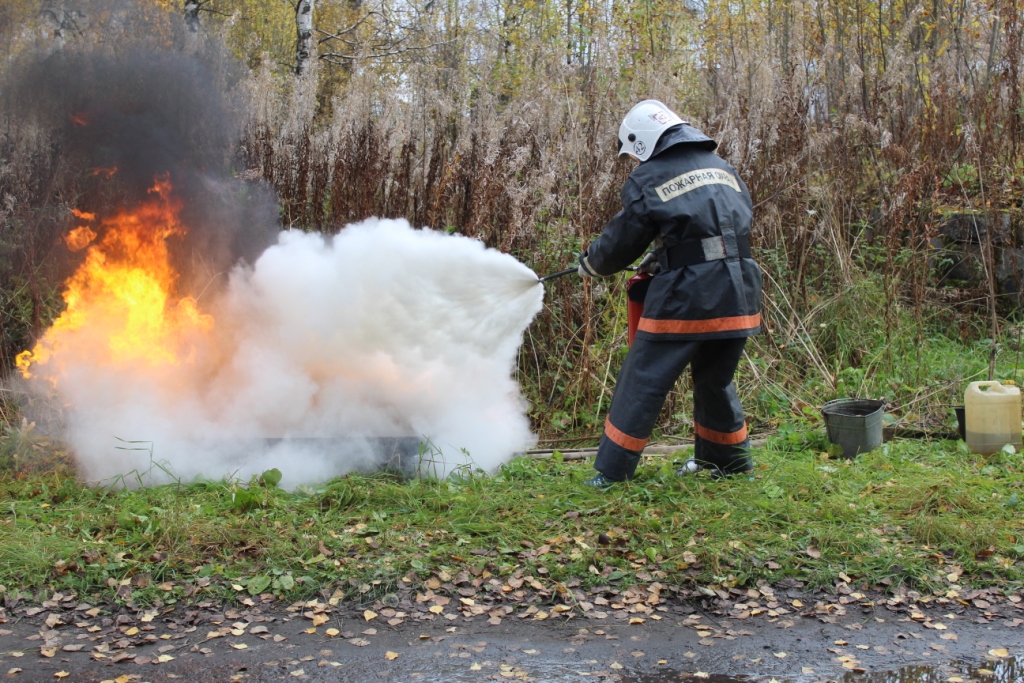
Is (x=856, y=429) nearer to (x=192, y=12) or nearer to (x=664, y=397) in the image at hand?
(x=664, y=397)

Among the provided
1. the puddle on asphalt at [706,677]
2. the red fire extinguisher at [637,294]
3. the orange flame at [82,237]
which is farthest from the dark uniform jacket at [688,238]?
the orange flame at [82,237]

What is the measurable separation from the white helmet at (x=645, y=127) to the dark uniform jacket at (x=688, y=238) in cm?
5

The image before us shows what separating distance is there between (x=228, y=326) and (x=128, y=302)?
2.17ft

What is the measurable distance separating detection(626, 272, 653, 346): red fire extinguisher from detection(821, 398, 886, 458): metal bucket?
1560 millimetres

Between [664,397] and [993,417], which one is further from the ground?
[664,397]

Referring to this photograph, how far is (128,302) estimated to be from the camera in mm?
5582

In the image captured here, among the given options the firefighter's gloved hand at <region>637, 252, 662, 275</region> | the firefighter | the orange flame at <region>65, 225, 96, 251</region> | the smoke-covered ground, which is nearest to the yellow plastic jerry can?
the firefighter

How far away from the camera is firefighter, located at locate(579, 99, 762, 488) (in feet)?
14.9

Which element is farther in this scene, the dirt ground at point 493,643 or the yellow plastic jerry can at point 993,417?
the yellow plastic jerry can at point 993,417

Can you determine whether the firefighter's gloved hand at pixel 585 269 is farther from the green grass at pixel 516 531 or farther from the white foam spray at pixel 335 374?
the green grass at pixel 516 531

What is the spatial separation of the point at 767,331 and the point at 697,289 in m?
2.64

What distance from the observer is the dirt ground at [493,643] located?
308cm

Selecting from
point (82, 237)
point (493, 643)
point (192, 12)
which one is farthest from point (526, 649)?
point (192, 12)

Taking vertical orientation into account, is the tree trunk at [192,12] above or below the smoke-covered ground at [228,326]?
above
